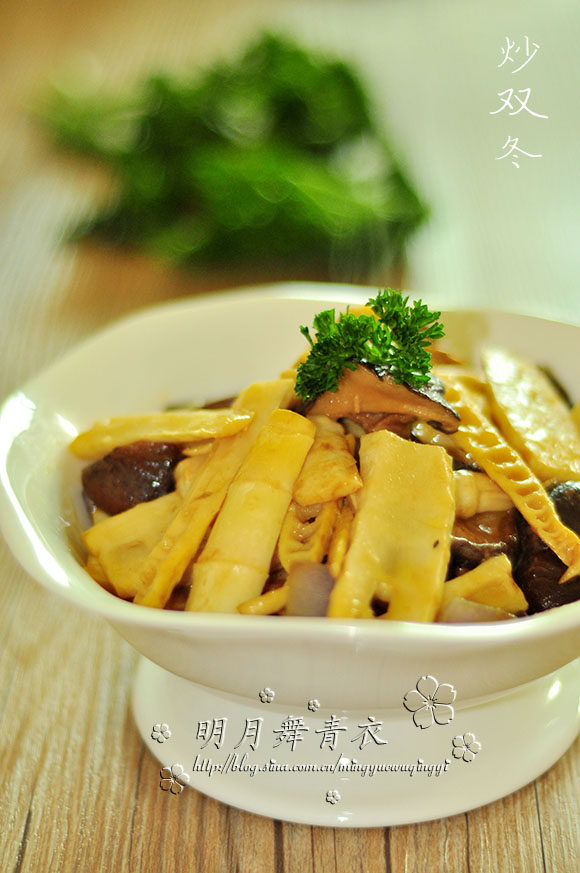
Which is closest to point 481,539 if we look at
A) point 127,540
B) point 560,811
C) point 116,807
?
point 560,811

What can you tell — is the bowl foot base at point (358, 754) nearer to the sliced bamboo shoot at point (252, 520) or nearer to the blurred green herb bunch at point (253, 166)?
the sliced bamboo shoot at point (252, 520)

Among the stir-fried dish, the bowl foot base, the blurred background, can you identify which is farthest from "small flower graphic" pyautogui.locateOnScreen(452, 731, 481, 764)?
the blurred background

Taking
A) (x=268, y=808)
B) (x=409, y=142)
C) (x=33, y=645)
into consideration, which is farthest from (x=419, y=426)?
(x=409, y=142)

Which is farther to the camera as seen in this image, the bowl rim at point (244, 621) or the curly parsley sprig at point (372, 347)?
the curly parsley sprig at point (372, 347)

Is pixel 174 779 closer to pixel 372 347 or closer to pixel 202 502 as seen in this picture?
pixel 202 502

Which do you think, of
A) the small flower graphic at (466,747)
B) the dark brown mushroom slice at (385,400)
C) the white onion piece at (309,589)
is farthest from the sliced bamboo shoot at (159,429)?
the small flower graphic at (466,747)

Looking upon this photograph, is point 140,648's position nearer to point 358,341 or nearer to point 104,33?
point 358,341

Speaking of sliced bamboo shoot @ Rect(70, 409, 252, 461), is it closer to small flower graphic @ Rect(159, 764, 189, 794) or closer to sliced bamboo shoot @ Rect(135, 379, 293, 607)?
sliced bamboo shoot @ Rect(135, 379, 293, 607)
